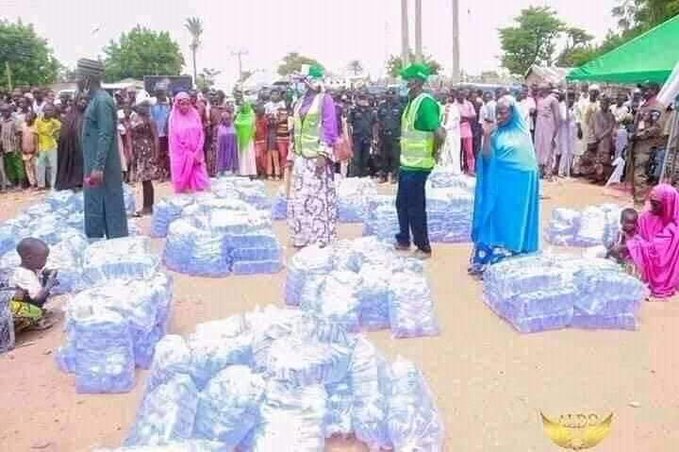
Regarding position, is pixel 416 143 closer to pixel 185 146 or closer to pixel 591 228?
pixel 591 228

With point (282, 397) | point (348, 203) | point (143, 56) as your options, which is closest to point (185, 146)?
point (348, 203)

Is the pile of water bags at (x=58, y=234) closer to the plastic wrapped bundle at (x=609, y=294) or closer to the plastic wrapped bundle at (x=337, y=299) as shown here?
the plastic wrapped bundle at (x=337, y=299)

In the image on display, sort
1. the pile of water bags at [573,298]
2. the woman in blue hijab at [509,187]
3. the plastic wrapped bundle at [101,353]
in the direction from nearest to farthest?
the plastic wrapped bundle at [101,353] → the pile of water bags at [573,298] → the woman in blue hijab at [509,187]

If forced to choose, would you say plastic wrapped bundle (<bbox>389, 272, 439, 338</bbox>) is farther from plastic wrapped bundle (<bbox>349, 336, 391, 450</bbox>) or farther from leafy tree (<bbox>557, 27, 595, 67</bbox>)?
leafy tree (<bbox>557, 27, 595, 67</bbox>)

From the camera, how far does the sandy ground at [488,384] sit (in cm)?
354

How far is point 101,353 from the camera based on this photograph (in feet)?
13.3

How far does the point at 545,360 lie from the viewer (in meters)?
4.46

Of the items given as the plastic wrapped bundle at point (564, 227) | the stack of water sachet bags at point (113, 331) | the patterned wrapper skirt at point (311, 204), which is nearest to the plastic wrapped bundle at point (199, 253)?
the patterned wrapper skirt at point (311, 204)

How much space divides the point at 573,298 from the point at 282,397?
8.35 ft

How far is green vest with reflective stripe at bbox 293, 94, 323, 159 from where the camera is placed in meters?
6.85

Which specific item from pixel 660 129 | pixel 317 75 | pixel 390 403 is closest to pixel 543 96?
pixel 660 129

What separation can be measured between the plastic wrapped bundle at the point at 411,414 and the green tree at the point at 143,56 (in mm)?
55608

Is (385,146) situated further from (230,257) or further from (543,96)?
(230,257)

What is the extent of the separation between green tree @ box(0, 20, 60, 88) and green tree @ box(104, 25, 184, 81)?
30.0 ft
